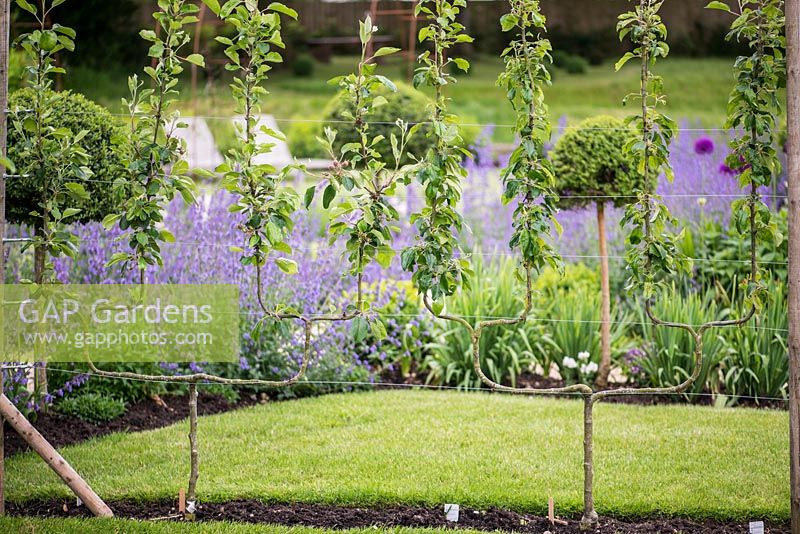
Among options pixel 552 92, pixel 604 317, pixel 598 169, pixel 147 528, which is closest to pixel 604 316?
pixel 604 317

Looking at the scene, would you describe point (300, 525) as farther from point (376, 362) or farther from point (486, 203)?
point (486, 203)

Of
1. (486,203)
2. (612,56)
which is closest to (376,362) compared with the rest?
(486,203)

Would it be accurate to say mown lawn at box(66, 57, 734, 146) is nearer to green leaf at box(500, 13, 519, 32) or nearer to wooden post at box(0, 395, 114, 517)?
wooden post at box(0, 395, 114, 517)

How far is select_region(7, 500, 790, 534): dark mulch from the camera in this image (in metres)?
3.23

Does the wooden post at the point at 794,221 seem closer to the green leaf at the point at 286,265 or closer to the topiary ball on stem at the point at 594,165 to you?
the green leaf at the point at 286,265

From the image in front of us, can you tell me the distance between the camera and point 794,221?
3.02m

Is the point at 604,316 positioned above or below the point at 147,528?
above

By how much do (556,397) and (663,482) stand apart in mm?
1586

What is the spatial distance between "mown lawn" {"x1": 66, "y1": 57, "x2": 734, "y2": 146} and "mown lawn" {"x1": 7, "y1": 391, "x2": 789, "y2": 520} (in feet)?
26.9

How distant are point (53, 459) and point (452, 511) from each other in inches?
60.0

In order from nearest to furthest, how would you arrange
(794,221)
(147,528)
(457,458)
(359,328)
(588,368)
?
(794,221) → (147,528) → (359,328) → (457,458) → (588,368)

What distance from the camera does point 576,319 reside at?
216 inches

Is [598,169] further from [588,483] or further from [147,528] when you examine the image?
[147,528]

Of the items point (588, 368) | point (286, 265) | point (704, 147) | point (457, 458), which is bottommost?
point (457, 458)
